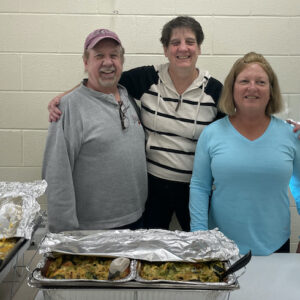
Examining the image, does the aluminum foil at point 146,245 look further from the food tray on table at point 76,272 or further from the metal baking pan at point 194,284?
the metal baking pan at point 194,284

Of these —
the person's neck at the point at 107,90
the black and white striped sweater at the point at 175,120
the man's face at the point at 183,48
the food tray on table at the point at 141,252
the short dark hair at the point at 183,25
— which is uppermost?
the short dark hair at the point at 183,25

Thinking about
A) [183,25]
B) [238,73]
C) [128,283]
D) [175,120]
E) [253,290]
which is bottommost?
[253,290]

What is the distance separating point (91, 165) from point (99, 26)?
1.07 meters

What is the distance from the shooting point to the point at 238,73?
1583 mm

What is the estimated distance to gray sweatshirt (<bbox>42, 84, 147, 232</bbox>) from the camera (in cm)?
157

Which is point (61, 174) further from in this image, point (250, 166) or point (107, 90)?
point (250, 166)

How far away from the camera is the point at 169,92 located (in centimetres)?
186

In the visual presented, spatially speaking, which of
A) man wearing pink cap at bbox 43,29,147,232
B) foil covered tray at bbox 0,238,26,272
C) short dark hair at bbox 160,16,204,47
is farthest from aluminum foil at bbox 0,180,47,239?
short dark hair at bbox 160,16,204,47

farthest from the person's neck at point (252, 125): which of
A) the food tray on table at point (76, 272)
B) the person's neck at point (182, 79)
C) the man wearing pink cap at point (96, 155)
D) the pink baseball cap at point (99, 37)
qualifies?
the food tray on table at point (76, 272)

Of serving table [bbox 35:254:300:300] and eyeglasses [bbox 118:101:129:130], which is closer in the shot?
serving table [bbox 35:254:300:300]

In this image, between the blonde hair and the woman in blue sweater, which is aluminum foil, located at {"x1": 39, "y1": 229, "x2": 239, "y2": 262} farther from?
the blonde hair

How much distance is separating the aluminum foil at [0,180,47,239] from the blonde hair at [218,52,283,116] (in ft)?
3.12

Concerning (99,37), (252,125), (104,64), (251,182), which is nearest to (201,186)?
(251,182)

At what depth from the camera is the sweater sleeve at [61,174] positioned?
155 centimetres
